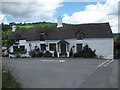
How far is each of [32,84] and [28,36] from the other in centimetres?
1757

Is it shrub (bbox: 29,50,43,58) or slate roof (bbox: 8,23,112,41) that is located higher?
slate roof (bbox: 8,23,112,41)

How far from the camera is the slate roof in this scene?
21072 millimetres

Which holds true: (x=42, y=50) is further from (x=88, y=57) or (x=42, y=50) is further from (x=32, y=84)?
(x=32, y=84)

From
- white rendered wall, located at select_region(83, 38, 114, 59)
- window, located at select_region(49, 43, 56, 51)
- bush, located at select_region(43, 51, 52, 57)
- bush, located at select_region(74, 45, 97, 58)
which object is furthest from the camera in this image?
window, located at select_region(49, 43, 56, 51)

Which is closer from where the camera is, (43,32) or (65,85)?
(65,85)

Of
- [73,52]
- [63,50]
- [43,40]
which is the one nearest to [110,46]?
[73,52]

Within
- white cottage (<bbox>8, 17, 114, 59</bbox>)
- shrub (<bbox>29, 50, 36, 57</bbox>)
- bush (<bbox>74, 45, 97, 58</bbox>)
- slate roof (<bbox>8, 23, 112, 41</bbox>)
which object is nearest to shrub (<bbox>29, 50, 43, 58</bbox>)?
shrub (<bbox>29, 50, 36, 57</bbox>)

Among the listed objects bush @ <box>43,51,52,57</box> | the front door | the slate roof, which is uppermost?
the slate roof

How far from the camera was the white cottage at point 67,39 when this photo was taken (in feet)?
67.0

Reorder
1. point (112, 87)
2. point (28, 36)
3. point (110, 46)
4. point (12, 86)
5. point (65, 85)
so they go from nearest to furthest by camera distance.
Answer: point (12, 86) < point (112, 87) < point (65, 85) < point (110, 46) < point (28, 36)

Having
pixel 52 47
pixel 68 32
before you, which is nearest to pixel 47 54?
pixel 52 47

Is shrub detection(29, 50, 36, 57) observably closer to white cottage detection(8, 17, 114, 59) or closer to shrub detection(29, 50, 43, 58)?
shrub detection(29, 50, 43, 58)

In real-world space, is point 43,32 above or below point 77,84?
above

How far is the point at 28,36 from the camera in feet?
81.9
